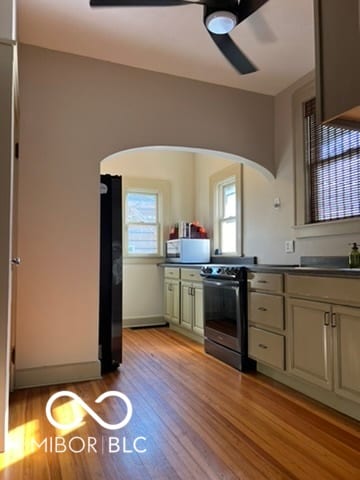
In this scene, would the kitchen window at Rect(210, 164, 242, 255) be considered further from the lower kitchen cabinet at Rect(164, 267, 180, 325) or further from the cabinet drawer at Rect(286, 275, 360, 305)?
the cabinet drawer at Rect(286, 275, 360, 305)

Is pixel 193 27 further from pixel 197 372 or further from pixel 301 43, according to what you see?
pixel 197 372

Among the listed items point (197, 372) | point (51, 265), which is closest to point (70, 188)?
point (51, 265)

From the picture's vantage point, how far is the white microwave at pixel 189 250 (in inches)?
197

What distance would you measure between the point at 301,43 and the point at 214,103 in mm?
995

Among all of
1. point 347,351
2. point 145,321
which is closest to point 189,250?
point 145,321

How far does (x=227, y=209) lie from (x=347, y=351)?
296cm

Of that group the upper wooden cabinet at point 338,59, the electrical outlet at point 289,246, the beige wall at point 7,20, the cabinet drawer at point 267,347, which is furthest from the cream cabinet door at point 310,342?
the beige wall at point 7,20

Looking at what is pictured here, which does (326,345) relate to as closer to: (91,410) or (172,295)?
(91,410)

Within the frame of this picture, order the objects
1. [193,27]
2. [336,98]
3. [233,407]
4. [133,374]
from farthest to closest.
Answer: [133,374]
[193,27]
[233,407]
[336,98]

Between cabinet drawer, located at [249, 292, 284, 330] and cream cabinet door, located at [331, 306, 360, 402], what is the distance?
1.80ft

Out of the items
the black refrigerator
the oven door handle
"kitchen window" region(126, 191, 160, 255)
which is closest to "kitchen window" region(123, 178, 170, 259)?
"kitchen window" region(126, 191, 160, 255)

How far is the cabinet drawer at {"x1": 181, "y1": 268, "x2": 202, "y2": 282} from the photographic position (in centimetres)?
434

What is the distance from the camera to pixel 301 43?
2.97 meters

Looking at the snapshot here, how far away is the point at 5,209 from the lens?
196 cm
